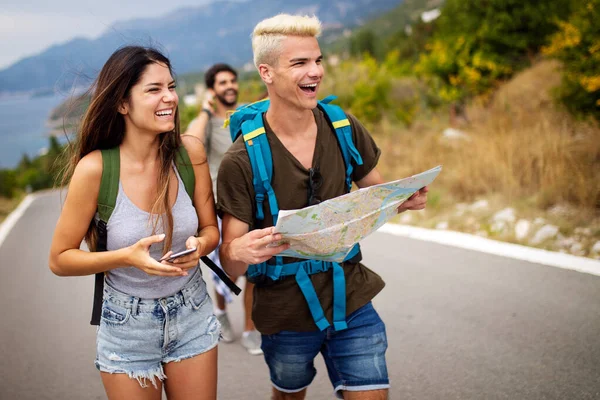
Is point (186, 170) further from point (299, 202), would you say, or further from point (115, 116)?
point (299, 202)

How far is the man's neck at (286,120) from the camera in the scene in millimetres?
2422

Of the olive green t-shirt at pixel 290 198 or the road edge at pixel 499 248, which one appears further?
the road edge at pixel 499 248

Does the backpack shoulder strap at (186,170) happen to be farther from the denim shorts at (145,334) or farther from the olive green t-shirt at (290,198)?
the denim shorts at (145,334)

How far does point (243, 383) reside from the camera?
12.8 ft

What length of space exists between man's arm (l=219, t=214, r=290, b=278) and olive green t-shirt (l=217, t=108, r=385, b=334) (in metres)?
0.05

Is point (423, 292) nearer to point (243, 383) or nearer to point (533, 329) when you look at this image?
point (533, 329)

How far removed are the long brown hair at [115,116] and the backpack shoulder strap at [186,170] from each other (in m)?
0.03

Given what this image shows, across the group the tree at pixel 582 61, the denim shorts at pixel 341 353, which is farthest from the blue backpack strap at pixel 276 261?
the tree at pixel 582 61

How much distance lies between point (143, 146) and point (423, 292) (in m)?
3.32

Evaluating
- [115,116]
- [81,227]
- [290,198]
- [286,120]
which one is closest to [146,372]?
[81,227]

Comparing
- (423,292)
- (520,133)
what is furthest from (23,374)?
(520,133)

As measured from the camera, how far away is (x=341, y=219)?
80.7 inches

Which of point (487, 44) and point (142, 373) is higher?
point (142, 373)

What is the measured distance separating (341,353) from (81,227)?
119 cm
